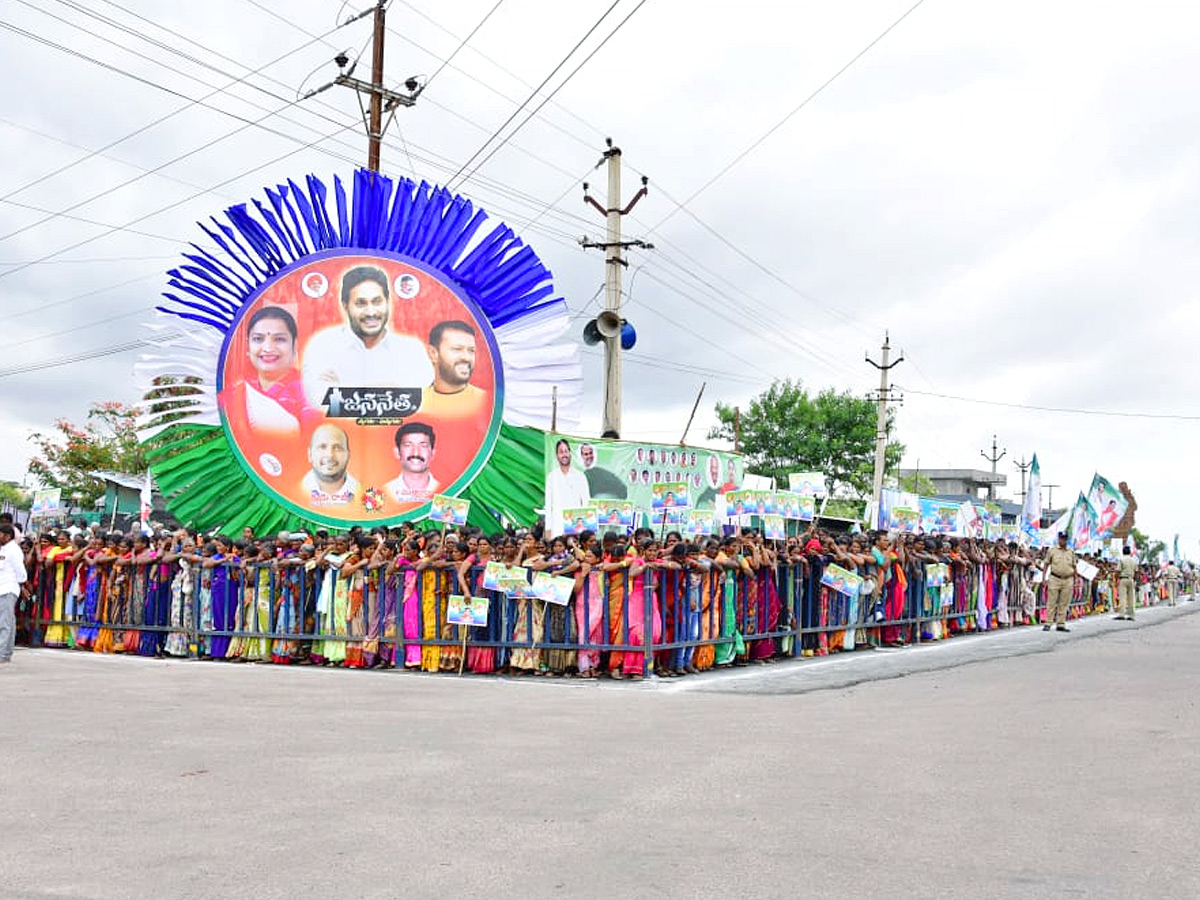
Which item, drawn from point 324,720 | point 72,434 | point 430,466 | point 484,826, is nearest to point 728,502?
point 430,466

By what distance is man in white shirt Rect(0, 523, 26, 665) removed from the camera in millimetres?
14953

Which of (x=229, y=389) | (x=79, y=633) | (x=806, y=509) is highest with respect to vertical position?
(x=229, y=389)

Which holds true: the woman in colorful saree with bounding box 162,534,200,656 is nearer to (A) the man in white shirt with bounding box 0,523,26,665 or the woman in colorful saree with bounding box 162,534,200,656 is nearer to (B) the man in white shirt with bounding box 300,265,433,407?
(A) the man in white shirt with bounding box 0,523,26,665

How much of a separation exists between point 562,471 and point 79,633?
7849mm

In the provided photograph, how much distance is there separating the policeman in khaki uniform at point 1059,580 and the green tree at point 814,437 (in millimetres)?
36531

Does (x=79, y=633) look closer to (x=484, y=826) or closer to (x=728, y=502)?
(x=728, y=502)

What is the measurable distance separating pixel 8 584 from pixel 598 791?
10841mm

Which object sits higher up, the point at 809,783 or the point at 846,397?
the point at 846,397

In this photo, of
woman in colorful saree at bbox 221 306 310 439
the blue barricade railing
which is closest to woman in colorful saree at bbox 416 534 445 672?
the blue barricade railing

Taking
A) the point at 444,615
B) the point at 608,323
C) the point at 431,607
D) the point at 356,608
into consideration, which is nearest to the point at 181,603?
the point at 356,608

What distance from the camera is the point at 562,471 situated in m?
19.4

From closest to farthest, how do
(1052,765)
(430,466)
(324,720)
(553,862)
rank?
(553,862) < (1052,765) < (324,720) < (430,466)

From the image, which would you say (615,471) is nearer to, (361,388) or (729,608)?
(361,388)

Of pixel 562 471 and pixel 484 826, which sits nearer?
pixel 484 826
